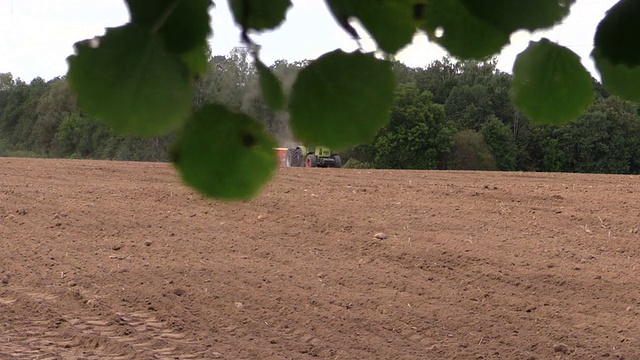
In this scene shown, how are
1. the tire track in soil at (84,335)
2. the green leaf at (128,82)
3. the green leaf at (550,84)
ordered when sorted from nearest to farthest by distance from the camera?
1. the green leaf at (128,82)
2. the green leaf at (550,84)
3. the tire track in soil at (84,335)

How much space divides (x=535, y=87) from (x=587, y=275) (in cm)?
428

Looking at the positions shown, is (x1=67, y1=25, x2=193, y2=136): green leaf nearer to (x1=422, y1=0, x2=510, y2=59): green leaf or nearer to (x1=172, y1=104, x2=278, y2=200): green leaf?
(x1=172, y1=104, x2=278, y2=200): green leaf

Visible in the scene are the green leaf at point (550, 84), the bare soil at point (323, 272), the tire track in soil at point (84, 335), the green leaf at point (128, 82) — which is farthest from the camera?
the bare soil at point (323, 272)

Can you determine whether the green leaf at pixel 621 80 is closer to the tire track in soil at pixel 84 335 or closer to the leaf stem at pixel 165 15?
the leaf stem at pixel 165 15

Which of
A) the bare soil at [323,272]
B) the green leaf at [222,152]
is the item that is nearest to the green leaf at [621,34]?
the green leaf at [222,152]

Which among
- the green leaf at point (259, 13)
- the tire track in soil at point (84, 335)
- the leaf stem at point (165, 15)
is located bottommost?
the tire track in soil at point (84, 335)

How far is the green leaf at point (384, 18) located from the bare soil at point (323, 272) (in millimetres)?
3137

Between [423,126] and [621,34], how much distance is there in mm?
217

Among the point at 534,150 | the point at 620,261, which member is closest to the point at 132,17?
the point at 534,150

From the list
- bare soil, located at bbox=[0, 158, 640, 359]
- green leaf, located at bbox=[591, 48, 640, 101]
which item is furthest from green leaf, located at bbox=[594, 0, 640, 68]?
bare soil, located at bbox=[0, 158, 640, 359]

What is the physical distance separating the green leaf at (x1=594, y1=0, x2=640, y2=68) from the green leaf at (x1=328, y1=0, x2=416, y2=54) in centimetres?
13

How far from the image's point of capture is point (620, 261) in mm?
4816

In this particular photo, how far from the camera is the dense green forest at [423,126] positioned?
0.48 metres

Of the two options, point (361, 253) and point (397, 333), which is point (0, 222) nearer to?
point (361, 253)
